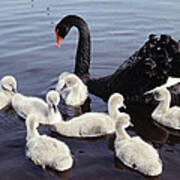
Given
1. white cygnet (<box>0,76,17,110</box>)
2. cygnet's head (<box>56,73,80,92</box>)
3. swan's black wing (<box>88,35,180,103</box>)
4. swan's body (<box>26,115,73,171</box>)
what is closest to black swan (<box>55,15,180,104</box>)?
swan's black wing (<box>88,35,180,103</box>)

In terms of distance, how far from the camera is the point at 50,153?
3051mm

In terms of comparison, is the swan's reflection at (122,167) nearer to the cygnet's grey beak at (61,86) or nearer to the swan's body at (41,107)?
the swan's body at (41,107)

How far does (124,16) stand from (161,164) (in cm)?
506

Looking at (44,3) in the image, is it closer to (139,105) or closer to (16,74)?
(16,74)

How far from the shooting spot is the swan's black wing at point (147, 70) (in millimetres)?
3910

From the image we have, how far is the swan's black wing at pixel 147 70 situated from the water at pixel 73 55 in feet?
0.61

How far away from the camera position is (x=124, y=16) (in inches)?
305

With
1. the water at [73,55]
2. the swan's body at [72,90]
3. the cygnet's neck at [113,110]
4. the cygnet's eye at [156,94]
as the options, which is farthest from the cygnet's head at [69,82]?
the cygnet's eye at [156,94]

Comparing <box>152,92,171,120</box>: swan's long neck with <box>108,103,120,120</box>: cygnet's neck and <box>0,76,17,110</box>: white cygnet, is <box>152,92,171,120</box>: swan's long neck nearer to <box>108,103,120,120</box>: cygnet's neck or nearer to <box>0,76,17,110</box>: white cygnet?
<box>108,103,120,120</box>: cygnet's neck

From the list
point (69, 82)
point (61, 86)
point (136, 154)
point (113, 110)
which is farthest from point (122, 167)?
point (61, 86)

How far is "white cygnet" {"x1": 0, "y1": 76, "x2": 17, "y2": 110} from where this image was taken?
414cm

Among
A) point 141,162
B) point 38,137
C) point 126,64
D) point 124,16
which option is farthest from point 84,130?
point 124,16

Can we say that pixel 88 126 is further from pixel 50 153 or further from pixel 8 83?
pixel 8 83

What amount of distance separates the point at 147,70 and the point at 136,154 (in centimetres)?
110
